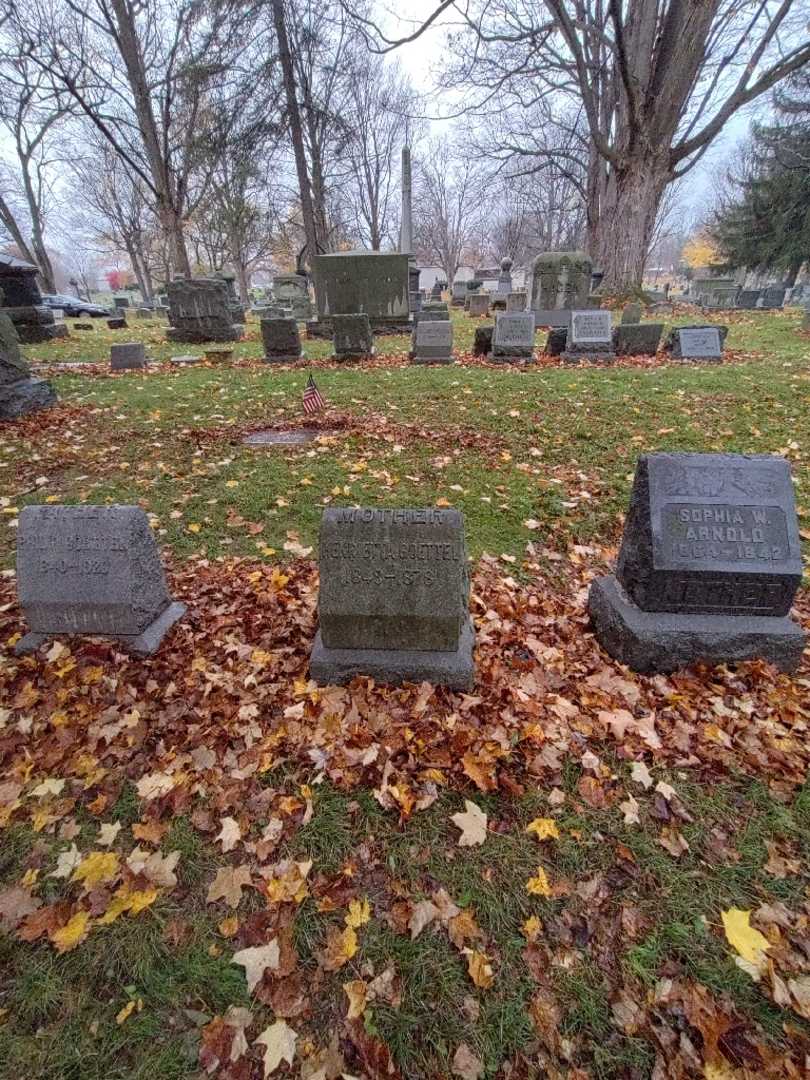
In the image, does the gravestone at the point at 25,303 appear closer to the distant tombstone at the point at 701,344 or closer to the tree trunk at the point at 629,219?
the distant tombstone at the point at 701,344

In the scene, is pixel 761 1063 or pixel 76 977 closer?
pixel 761 1063

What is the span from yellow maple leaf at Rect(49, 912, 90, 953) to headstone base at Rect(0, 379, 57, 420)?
8.14 metres

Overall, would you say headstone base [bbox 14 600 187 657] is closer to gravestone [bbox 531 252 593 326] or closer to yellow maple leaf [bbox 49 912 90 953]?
yellow maple leaf [bbox 49 912 90 953]

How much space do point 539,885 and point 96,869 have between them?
185cm

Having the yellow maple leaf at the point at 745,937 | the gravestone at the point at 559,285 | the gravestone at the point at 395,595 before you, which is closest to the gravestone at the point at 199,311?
the gravestone at the point at 559,285

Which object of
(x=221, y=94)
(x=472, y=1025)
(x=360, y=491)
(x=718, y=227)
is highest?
(x=221, y=94)

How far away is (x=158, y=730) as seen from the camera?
9.16 feet

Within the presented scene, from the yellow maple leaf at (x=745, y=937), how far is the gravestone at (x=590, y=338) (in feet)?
37.0

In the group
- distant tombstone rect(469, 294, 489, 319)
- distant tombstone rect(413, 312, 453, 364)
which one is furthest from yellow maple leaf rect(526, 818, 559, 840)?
distant tombstone rect(469, 294, 489, 319)

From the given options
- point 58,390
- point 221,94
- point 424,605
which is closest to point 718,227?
point 221,94

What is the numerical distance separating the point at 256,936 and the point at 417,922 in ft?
2.00

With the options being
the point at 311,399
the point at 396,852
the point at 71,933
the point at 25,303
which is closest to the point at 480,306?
the point at 25,303

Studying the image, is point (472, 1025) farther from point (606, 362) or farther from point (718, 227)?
point (718, 227)

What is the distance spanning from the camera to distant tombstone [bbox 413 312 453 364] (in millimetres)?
11336
